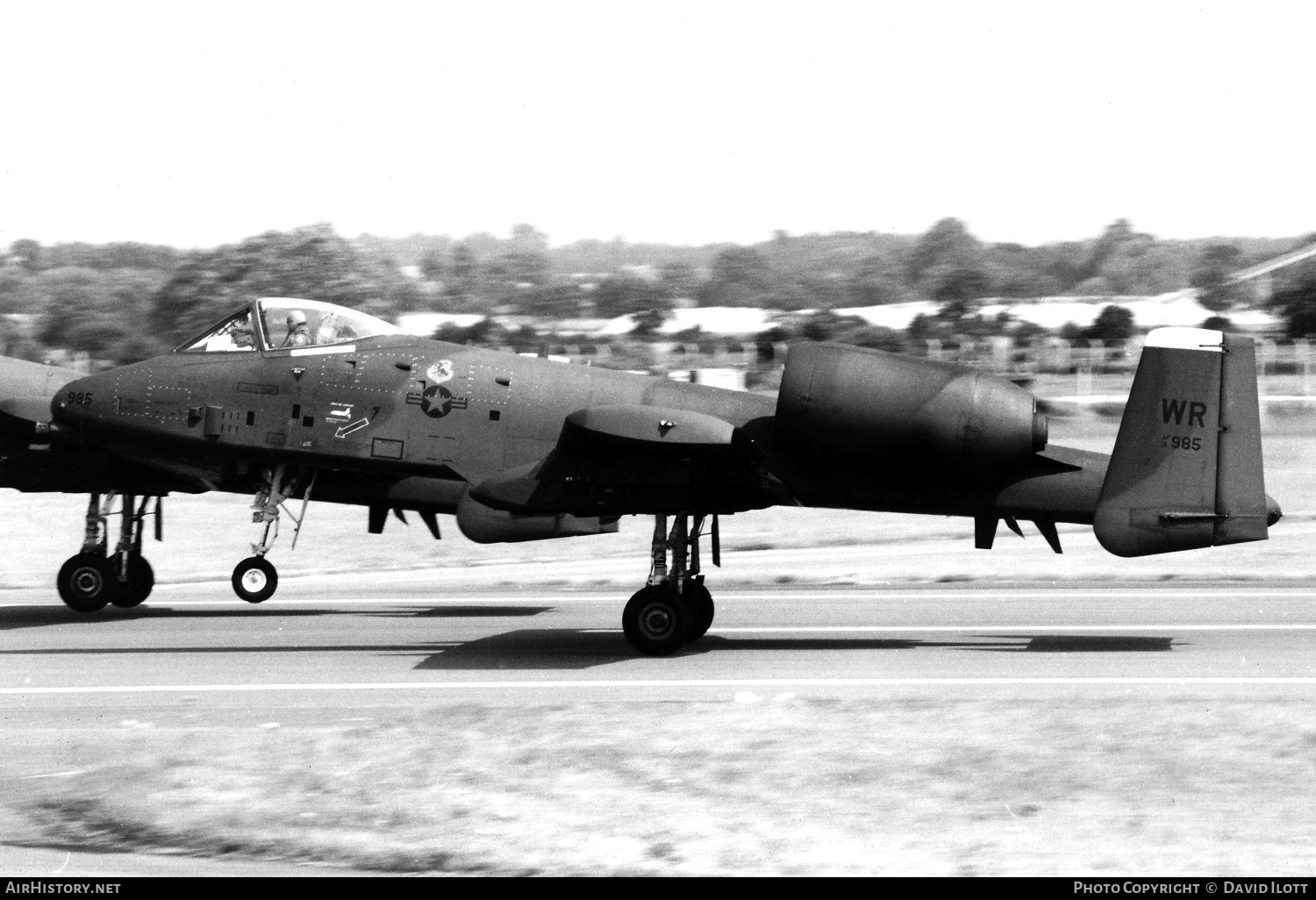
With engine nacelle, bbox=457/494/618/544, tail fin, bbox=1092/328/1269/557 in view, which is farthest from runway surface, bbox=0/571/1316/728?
tail fin, bbox=1092/328/1269/557

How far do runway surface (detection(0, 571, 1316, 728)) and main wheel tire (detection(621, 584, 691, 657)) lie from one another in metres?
0.19

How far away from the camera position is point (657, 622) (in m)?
14.7

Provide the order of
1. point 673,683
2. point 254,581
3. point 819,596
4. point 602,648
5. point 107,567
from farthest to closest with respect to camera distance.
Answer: point 819,596 < point 107,567 < point 254,581 < point 602,648 < point 673,683

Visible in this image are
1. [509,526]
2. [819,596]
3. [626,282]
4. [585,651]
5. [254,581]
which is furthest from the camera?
[626,282]

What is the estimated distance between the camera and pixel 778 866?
8359 millimetres

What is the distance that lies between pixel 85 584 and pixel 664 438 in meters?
8.12

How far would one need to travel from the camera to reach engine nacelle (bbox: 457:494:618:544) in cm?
1736

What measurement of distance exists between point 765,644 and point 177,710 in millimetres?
5836

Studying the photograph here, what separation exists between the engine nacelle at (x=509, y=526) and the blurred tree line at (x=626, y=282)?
122ft

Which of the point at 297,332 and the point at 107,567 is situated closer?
the point at 297,332

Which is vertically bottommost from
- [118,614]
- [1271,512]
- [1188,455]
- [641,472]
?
[118,614]

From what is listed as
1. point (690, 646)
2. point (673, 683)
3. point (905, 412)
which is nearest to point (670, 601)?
point (690, 646)

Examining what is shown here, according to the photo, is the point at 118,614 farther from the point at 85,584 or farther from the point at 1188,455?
the point at 1188,455

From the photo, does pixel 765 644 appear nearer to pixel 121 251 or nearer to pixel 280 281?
pixel 280 281
